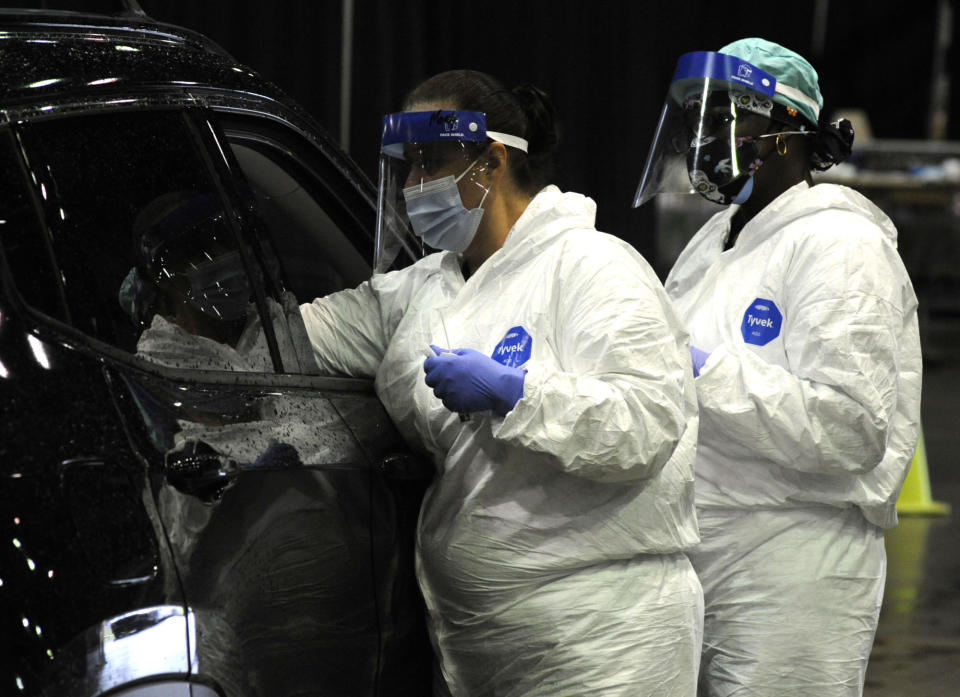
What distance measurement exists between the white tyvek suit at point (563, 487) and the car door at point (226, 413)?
4.3 inches

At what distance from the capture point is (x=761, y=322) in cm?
264

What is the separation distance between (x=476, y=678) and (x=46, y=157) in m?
1.15

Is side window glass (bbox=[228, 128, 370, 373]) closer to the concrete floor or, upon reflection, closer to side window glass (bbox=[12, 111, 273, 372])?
side window glass (bbox=[12, 111, 273, 372])

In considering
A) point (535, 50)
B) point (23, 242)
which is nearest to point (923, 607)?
point (535, 50)

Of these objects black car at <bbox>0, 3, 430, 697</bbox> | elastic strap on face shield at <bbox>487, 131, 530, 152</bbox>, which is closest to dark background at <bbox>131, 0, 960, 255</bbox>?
elastic strap on face shield at <bbox>487, 131, 530, 152</bbox>

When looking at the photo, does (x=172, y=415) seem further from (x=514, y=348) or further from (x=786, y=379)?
(x=786, y=379)

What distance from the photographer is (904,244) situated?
39.2 feet

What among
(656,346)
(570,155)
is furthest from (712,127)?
(570,155)

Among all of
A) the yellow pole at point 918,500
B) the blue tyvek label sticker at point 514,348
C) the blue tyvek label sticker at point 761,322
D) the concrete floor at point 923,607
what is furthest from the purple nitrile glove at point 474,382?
the yellow pole at point 918,500

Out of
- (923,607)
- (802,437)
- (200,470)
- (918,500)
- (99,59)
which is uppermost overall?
(99,59)

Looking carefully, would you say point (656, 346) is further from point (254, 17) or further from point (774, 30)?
point (774, 30)

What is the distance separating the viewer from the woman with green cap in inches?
97.7

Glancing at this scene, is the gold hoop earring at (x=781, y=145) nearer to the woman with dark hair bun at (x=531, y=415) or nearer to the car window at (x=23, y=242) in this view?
the woman with dark hair bun at (x=531, y=415)

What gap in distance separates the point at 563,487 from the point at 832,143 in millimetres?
1118
